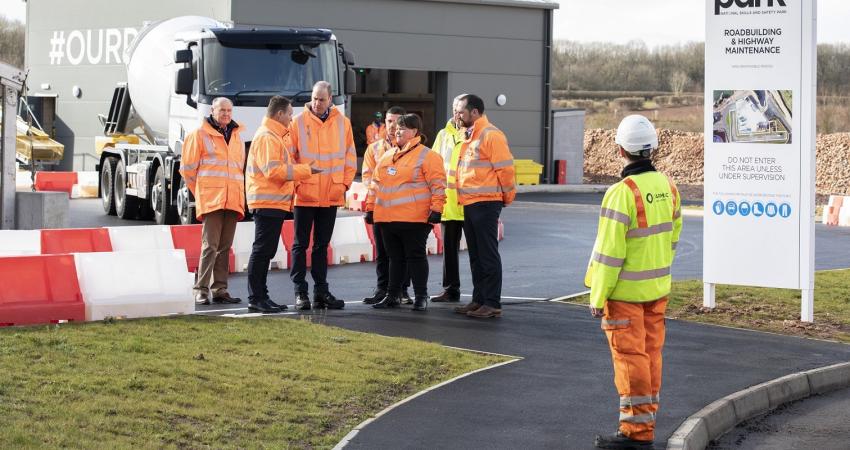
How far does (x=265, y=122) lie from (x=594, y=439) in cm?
Answer: 576

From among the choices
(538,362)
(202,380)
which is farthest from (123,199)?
(202,380)

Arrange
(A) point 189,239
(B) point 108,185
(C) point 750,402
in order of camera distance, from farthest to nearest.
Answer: (B) point 108,185, (A) point 189,239, (C) point 750,402

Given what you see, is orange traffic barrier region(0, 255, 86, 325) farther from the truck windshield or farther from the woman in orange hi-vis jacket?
the truck windshield

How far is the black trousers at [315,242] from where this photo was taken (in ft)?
43.8

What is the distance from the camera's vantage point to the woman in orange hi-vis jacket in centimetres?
1337

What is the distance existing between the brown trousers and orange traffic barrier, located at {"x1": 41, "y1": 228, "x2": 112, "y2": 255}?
93.2 inches

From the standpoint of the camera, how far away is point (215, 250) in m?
13.8

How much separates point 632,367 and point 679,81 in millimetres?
80536

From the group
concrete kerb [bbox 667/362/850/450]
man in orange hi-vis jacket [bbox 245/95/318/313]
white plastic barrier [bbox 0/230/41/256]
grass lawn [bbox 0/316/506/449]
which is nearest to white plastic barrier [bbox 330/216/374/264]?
white plastic barrier [bbox 0/230/41/256]

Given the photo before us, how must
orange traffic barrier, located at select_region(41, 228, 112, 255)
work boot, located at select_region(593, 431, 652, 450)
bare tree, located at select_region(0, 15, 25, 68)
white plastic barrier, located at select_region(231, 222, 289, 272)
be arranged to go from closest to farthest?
work boot, located at select_region(593, 431, 652, 450) < orange traffic barrier, located at select_region(41, 228, 112, 255) < white plastic barrier, located at select_region(231, 222, 289, 272) < bare tree, located at select_region(0, 15, 25, 68)

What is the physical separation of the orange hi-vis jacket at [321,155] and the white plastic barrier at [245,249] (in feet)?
14.3

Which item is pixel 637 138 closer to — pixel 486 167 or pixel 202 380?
pixel 202 380

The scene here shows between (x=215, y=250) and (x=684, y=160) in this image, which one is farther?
(x=684, y=160)

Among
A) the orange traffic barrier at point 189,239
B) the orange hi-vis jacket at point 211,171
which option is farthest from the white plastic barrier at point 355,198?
the orange hi-vis jacket at point 211,171
